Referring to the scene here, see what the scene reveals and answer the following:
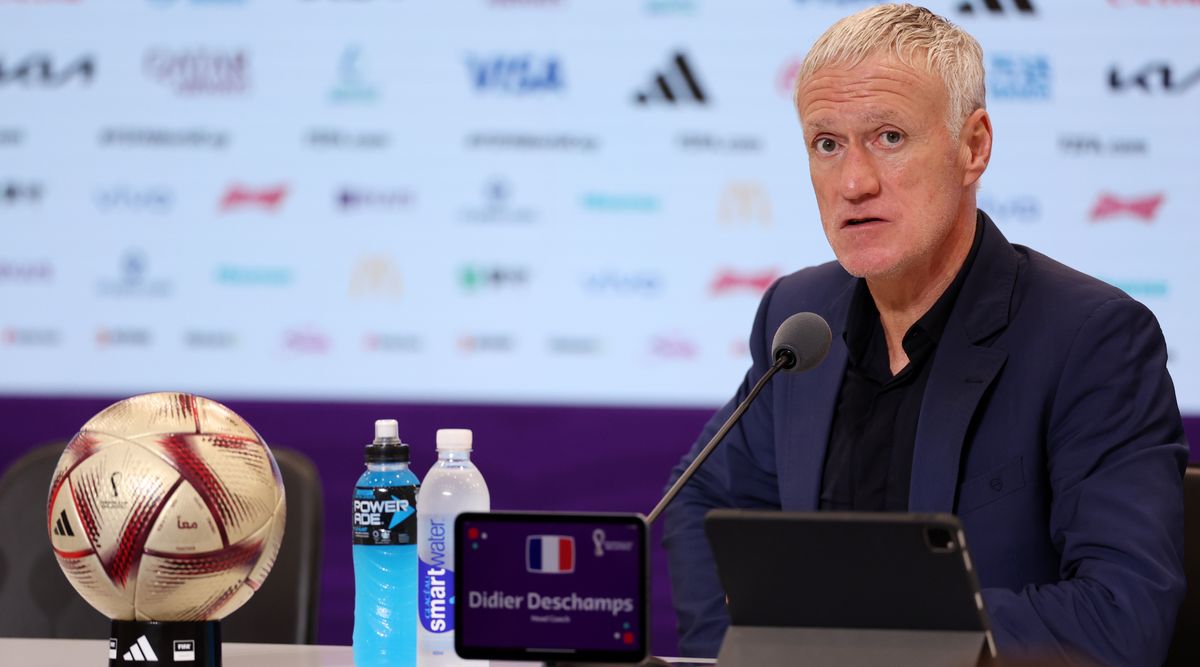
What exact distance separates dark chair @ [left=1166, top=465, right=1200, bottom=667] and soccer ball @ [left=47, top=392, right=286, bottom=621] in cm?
128

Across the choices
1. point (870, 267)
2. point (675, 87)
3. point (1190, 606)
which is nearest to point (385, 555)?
point (870, 267)

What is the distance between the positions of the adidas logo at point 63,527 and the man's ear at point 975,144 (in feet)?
4.03

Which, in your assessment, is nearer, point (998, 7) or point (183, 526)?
point (183, 526)

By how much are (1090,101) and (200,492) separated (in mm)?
2908

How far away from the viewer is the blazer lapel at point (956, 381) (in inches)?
71.1

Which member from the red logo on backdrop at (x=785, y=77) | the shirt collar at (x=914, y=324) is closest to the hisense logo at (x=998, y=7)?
the red logo on backdrop at (x=785, y=77)

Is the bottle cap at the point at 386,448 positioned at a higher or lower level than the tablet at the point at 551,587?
higher

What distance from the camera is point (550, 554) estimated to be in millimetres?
1239

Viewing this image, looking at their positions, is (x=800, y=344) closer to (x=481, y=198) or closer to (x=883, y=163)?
(x=883, y=163)

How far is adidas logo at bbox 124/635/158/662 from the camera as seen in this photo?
143cm

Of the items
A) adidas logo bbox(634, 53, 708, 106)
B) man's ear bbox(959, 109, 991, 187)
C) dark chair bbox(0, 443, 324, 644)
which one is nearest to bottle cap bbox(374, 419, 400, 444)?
dark chair bbox(0, 443, 324, 644)

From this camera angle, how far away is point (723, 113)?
374 centimetres

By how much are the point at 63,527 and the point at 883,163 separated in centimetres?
112

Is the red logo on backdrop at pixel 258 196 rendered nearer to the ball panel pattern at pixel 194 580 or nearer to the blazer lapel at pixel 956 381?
the blazer lapel at pixel 956 381
